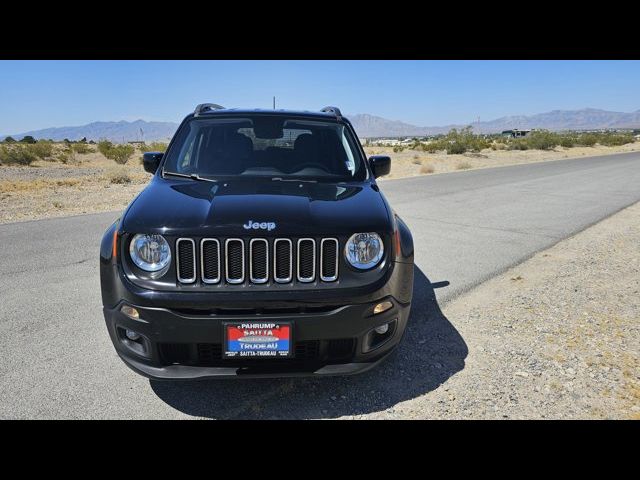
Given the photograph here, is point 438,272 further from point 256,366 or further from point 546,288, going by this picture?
point 256,366

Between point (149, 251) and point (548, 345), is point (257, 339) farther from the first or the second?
point (548, 345)

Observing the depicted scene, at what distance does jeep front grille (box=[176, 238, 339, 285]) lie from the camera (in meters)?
2.50

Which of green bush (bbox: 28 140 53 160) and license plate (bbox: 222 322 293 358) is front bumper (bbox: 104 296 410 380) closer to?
license plate (bbox: 222 322 293 358)

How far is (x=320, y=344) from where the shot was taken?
255 centimetres

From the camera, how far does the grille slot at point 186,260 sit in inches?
98.3

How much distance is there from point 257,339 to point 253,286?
0.96 feet

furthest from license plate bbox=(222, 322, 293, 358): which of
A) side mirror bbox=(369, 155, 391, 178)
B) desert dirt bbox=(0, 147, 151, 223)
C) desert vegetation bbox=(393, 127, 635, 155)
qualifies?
desert vegetation bbox=(393, 127, 635, 155)

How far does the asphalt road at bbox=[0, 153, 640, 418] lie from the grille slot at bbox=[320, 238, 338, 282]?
2.85 feet

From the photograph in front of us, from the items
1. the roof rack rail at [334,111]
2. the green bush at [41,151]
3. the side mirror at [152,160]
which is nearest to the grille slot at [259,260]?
the side mirror at [152,160]

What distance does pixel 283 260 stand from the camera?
2.55 meters

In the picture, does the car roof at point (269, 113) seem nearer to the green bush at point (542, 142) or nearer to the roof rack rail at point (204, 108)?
the roof rack rail at point (204, 108)

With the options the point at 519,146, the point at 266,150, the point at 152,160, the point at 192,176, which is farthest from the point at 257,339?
the point at 519,146
